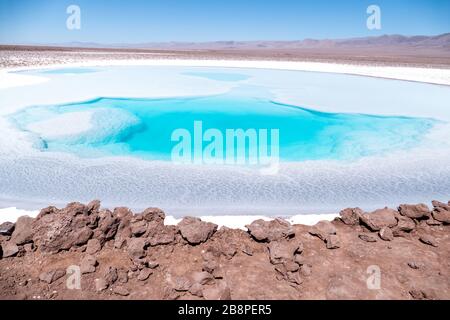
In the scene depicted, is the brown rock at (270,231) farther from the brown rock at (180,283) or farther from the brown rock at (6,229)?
the brown rock at (6,229)

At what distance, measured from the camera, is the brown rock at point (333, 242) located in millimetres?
3090

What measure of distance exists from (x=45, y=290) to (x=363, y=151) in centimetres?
625

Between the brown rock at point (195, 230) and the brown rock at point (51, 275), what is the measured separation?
103cm

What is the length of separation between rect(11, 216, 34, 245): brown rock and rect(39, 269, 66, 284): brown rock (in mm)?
505

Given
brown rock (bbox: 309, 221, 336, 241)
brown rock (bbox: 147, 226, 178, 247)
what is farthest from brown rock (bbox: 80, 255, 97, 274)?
brown rock (bbox: 309, 221, 336, 241)

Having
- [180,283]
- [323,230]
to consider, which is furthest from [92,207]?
[323,230]

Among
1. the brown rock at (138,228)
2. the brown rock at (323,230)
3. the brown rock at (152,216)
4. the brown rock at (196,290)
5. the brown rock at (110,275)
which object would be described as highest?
the brown rock at (152,216)

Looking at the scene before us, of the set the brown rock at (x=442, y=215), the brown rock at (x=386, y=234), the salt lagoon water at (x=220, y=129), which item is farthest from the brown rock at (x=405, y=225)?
the salt lagoon water at (x=220, y=129)

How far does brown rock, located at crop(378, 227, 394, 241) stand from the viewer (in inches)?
128

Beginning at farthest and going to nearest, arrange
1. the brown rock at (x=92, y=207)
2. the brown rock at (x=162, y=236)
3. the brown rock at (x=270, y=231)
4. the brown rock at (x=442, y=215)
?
1. the brown rock at (x=442, y=215)
2. the brown rock at (x=92, y=207)
3. the brown rock at (x=270, y=231)
4. the brown rock at (x=162, y=236)

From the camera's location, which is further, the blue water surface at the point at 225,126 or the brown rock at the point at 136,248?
the blue water surface at the point at 225,126

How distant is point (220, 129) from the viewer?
28.1 ft

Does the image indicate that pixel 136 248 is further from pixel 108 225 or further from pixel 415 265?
pixel 415 265

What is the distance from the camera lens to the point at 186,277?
2.69 metres
